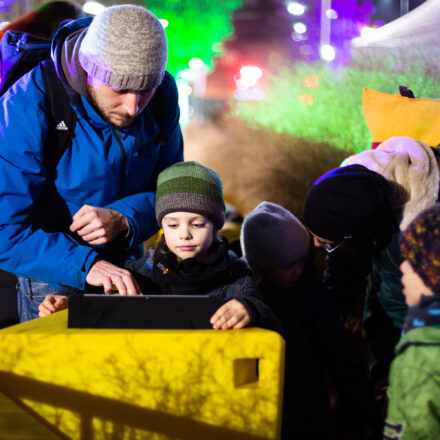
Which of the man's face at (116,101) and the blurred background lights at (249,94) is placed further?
the blurred background lights at (249,94)

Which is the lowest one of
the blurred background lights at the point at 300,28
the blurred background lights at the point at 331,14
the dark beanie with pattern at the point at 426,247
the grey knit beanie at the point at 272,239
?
the blurred background lights at the point at 300,28

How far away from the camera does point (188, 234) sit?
2207 millimetres

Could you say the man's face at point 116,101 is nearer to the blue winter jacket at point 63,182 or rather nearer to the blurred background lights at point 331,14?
the blue winter jacket at point 63,182

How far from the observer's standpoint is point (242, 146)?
12516 millimetres

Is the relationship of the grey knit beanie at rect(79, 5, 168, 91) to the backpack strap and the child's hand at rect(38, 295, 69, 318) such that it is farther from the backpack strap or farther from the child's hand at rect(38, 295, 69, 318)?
the child's hand at rect(38, 295, 69, 318)

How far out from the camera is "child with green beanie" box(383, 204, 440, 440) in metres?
1.51

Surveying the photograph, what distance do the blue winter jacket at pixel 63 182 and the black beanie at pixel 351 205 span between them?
0.69 metres

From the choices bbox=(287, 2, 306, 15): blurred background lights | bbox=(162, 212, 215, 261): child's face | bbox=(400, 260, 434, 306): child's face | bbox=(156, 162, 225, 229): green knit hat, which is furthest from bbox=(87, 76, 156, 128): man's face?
bbox=(287, 2, 306, 15): blurred background lights

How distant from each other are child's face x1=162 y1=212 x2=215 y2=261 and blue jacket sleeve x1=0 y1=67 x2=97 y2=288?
28cm

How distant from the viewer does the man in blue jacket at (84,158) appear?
205cm

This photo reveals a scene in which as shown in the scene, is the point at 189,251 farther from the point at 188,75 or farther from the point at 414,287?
the point at 188,75

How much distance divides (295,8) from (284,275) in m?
20.2

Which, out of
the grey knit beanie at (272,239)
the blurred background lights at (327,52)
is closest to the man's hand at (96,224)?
the grey knit beanie at (272,239)

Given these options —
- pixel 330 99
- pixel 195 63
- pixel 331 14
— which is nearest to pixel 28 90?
pixel 330 99
